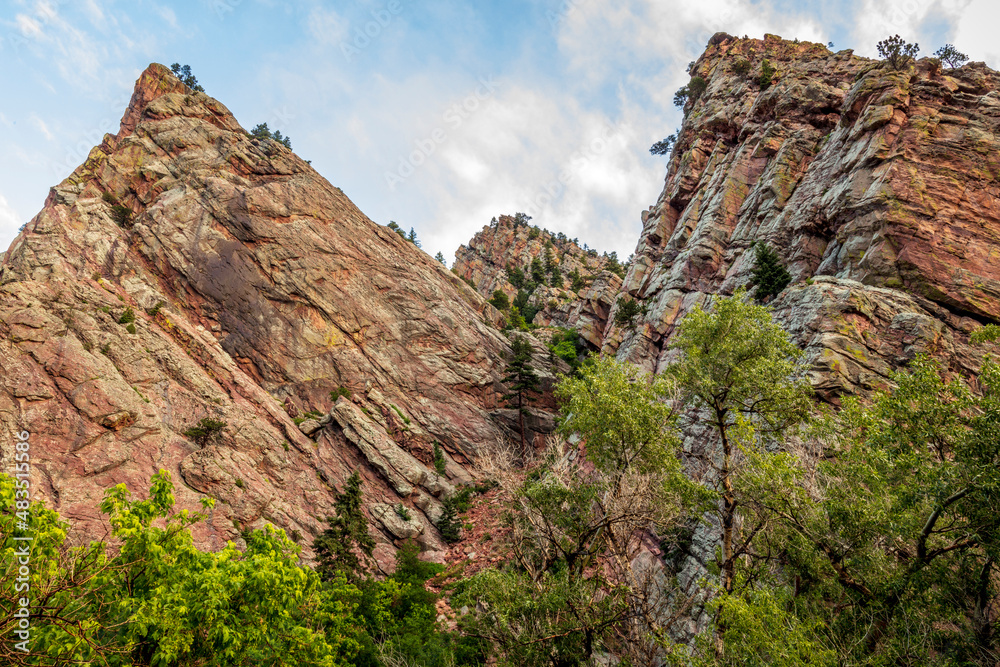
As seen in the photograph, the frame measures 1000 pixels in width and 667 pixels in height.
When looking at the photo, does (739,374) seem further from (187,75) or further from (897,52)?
(187,75)

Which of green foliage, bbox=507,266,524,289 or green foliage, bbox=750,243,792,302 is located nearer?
green foliage, bbox=750,243,792,302

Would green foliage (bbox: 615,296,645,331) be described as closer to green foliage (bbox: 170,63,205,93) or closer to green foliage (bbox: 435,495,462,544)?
green foliage (bbox: 435,495,462,544)

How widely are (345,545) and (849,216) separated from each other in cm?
3510

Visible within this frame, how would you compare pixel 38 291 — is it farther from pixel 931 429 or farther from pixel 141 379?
pixel 931 429

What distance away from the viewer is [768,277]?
94.1ft

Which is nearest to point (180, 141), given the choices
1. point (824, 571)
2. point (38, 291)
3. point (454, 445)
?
point (38, 291)

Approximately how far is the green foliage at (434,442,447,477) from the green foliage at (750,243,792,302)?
26.8 meters

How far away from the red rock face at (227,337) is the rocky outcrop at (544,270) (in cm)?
1527

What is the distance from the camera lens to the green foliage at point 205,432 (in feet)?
90.3

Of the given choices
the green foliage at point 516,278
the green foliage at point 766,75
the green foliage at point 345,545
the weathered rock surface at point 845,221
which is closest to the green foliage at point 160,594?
the green foliage at point 345,545

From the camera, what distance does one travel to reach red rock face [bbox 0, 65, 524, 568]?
25.5 metres

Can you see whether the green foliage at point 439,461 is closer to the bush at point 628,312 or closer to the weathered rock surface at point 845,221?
the weathered rock surface at point 845,221

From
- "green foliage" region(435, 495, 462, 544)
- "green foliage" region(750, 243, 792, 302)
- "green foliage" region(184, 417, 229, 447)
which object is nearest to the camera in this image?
"green foliage" region(184, 417, 229, 447)

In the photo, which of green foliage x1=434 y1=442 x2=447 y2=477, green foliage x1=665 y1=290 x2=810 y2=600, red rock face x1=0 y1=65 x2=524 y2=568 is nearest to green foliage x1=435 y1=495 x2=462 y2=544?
red rock face x1=0 y1=65 x2=524 y2=568
